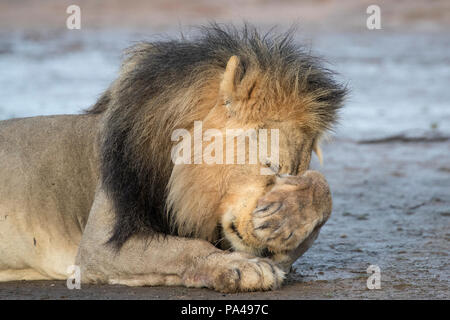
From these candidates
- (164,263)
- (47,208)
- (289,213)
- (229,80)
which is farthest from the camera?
(47,208)

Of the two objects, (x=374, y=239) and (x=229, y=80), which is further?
(x=374, y=239)

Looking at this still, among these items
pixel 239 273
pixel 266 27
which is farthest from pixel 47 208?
pixel 266 27

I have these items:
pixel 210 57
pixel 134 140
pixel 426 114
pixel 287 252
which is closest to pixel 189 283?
pixel 287 252

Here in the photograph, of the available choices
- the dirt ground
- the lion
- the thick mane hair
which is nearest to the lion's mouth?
the lion

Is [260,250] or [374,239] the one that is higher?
[260,250]

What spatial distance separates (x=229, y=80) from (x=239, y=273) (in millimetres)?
1052

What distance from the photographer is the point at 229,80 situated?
187 inches

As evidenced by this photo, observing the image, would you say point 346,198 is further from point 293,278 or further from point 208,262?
point 208,262

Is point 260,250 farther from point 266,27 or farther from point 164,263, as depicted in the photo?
point 266,27

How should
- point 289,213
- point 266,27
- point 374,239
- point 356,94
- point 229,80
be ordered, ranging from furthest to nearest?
point 266,27
point 356,94
point 374,239
point 229,80
point 289,213

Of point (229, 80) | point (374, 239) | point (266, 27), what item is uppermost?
point (266, 27)

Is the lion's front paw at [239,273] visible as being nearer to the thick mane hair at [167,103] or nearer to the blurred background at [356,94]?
the blurred background at [356,94]

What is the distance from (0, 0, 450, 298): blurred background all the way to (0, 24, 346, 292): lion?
414 millimetres

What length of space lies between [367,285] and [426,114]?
9190 mm
